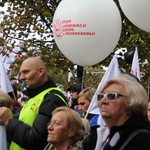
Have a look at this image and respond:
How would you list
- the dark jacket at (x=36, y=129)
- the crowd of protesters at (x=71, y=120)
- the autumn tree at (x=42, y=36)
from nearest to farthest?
the crowd of protesters at (x=71, y=120)
the dark jacket at (x=36, y=129)
the autumn tree at (x=42, y=36)

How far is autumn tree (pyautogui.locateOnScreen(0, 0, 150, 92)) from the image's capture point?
32.9 ft

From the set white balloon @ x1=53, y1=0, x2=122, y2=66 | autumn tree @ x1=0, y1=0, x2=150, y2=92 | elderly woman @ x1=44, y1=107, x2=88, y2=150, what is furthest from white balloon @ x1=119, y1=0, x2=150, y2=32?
autumn tree @ x1=0, y1=0, x2=150, y2=92

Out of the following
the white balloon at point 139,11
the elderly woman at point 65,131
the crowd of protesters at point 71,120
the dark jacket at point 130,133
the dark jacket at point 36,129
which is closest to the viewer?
the dark jacket at point 130,133

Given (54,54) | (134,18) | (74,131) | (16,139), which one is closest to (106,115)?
(74,131)

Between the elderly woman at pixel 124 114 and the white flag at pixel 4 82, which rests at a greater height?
the elderly woman at pixel 124 114

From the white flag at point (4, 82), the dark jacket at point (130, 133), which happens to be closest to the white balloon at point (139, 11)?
the white flag at point (4, 82)

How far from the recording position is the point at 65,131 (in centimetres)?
317

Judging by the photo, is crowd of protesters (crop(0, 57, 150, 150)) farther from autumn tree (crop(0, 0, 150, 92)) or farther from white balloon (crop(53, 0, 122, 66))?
autumn tree (crop(0, 0, 150, 92))

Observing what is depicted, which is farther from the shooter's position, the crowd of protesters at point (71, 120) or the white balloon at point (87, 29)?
the white balloon at point (87, 29)

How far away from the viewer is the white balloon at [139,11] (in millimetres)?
4680

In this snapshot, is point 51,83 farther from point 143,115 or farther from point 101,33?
point 101,33

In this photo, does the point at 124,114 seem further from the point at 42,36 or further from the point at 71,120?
the point at 42,36

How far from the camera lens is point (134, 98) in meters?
2.59

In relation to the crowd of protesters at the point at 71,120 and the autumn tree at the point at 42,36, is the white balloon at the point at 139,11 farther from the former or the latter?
the autumn tree at the point at 42,36
